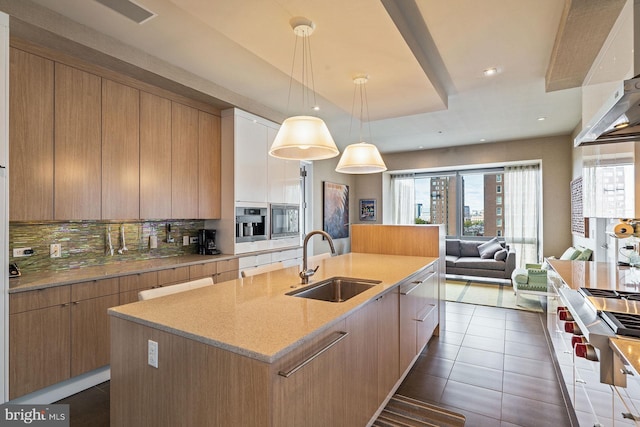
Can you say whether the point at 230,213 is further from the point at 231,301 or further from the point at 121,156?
the point at 231,301

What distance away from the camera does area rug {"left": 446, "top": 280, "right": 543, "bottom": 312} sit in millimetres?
4891

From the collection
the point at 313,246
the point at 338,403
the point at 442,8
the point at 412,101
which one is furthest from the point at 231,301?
the point at 313,246

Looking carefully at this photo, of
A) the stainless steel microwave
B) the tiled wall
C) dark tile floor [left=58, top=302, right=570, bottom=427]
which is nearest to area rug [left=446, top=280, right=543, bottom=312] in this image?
dark tile floor [left=58, top=302, right=570, bottom=427]

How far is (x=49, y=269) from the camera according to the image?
2.80 metres

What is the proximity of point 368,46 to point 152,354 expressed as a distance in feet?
7.79

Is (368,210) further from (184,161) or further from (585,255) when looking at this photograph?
(184,161)

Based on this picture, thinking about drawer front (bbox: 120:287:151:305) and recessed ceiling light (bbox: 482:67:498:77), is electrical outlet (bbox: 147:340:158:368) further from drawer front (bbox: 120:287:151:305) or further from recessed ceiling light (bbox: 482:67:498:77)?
recessed ceiling light (bbox: 482:67:498:77)

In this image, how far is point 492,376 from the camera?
274cm

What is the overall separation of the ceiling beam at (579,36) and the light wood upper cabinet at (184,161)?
11.6ft

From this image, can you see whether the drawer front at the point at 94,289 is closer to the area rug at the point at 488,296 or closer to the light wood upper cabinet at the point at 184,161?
the light wood upper cabinet at the point at 184,161

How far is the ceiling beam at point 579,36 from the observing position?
6.68 ft

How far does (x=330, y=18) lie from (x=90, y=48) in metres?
1.96

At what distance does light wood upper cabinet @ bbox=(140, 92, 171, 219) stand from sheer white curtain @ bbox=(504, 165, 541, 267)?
6.65m

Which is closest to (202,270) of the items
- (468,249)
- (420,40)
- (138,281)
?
(138,281)
